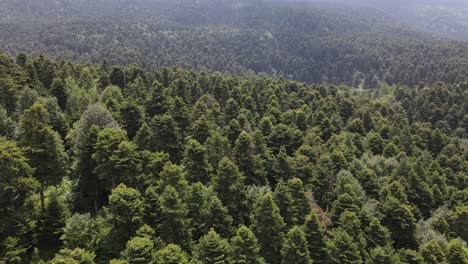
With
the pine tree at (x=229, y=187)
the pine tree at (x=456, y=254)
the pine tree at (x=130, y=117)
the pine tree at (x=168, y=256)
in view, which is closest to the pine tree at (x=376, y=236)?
the pine tree at (x=456, y=254)

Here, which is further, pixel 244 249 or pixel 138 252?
pixel 244 249

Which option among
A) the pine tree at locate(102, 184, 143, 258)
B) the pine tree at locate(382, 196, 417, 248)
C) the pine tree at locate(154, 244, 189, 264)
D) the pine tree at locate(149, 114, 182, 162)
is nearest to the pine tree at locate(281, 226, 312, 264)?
the pine tree at locate(154, 244, 189, 264)

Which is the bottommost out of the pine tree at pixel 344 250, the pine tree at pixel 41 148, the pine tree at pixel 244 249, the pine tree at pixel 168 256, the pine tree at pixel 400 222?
the pine tree at pixel 400 222

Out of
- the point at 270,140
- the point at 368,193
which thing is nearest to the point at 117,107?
the point at 270,140

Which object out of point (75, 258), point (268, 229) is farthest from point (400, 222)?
point (75, 258)

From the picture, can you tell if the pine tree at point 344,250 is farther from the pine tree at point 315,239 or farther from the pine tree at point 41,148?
the pine tree at point 41,148

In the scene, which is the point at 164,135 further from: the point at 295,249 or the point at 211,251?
the point at 295,249
